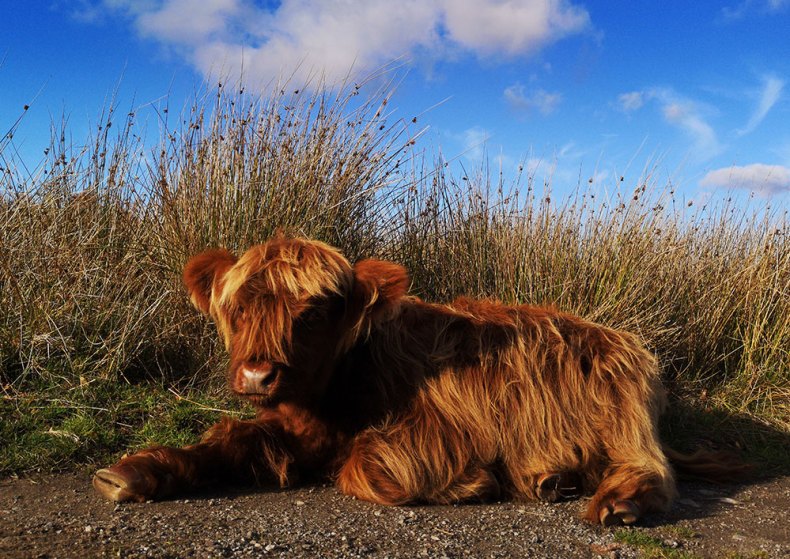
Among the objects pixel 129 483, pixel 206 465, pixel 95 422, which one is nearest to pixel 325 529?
pixel 206 465

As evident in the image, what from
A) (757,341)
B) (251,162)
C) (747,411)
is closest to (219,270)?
(251,162)

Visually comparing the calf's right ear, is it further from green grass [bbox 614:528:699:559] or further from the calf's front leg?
green grass [bbox 614:528:699:559]

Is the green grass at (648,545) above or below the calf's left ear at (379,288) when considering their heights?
below

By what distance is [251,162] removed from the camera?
5258 mm

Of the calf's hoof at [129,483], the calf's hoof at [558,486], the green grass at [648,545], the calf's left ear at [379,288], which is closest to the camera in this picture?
the green grass at [648,545]

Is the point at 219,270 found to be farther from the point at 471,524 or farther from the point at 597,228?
the point at 597,228

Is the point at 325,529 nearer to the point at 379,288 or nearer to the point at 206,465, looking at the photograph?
the point at 206,465

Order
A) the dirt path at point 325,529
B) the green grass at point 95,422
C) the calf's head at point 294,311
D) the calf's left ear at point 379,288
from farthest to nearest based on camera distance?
the green grass at point 95,422
the calf's left ear at point 379,288
the calf's head at point 294,311
the dirt path at point 325,529

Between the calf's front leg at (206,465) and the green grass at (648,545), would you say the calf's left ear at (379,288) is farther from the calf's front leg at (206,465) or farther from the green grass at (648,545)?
the green grass at (648,545)

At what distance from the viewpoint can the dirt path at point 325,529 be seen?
2643 millimetres

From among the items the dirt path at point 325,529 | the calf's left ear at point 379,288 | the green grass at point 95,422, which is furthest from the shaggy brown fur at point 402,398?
the green grass at point 95,422

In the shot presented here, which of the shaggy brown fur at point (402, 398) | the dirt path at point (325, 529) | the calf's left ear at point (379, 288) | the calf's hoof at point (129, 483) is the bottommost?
the dirt path at point (325, 529)

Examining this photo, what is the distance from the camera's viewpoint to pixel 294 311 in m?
2.98

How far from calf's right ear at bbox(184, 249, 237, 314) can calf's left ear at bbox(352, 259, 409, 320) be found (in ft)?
2.08
